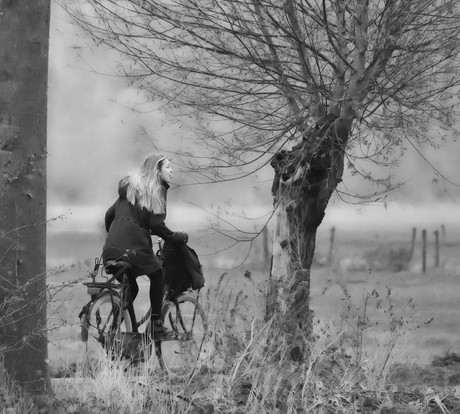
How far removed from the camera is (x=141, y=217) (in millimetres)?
7871

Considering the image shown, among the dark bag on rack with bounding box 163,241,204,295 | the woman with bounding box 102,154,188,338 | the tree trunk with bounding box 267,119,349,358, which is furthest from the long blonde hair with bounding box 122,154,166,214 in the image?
the tree trunk with bounding box 267,119,349,358

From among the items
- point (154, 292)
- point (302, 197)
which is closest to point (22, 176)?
point (154, 292)

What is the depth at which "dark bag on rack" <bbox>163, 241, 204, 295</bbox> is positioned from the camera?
8352 mm

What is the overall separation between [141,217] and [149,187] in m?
0.32

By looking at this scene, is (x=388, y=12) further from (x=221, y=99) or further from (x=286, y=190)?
(x=286, y=190)

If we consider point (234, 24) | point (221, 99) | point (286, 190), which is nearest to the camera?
point (234, 24)

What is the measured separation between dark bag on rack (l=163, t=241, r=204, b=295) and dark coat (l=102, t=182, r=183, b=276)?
42 cm

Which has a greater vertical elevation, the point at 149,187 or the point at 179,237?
the point at 149,187

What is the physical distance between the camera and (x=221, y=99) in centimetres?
845

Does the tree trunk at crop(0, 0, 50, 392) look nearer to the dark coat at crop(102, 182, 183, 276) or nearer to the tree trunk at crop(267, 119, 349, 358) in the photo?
the dark coat at crop(102, 182, 183, 276)

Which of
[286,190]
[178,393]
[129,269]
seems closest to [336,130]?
[286,190]

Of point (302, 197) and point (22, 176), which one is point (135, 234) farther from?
point (302, 197)

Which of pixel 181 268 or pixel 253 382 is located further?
pixel 181 268

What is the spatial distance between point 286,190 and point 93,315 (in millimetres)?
2736
